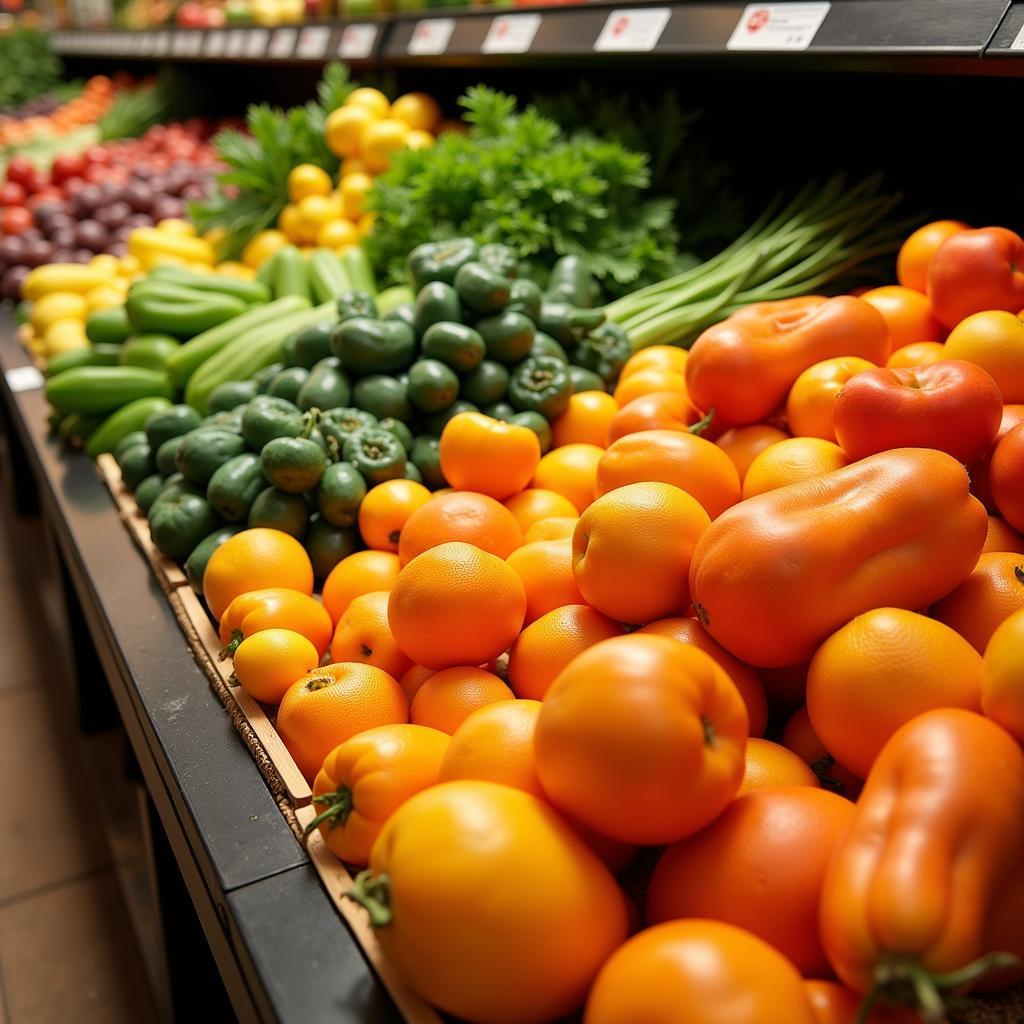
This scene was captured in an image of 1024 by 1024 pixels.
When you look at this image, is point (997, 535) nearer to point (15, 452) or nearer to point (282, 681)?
point (282, 681)

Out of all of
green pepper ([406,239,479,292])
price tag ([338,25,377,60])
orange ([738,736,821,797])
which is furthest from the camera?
price tag ([338,25,377,60])

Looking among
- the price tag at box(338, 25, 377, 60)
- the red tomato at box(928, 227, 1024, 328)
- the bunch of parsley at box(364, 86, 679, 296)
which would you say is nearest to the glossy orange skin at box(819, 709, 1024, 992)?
the red tomato at box(928, 227, 1024, 328)

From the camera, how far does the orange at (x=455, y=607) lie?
A: 3.22ft

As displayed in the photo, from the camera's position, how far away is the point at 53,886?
6.38ft

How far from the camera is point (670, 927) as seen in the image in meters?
0.64

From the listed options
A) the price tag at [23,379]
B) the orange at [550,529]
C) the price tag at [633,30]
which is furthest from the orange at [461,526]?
the price tag at [23,379]

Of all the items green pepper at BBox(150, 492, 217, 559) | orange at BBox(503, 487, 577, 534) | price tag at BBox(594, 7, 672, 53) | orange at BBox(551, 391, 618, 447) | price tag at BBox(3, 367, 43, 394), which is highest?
price tag at BBox(594, 7, 672, 53)

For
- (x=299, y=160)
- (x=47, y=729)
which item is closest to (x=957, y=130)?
(x=299, y=160)

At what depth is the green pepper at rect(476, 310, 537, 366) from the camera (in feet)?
5.18

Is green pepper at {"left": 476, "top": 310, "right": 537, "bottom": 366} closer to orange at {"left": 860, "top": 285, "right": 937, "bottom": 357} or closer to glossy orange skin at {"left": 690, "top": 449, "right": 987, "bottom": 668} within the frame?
orange at {"left": 860, "top": 285, "right": 937, "bottom": 357}

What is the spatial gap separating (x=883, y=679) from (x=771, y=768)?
0.13 metres

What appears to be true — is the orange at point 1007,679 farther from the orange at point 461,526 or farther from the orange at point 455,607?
the orange at point 461,526

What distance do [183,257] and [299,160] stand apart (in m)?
0.50

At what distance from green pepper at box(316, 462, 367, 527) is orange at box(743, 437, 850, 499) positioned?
0.59 m
